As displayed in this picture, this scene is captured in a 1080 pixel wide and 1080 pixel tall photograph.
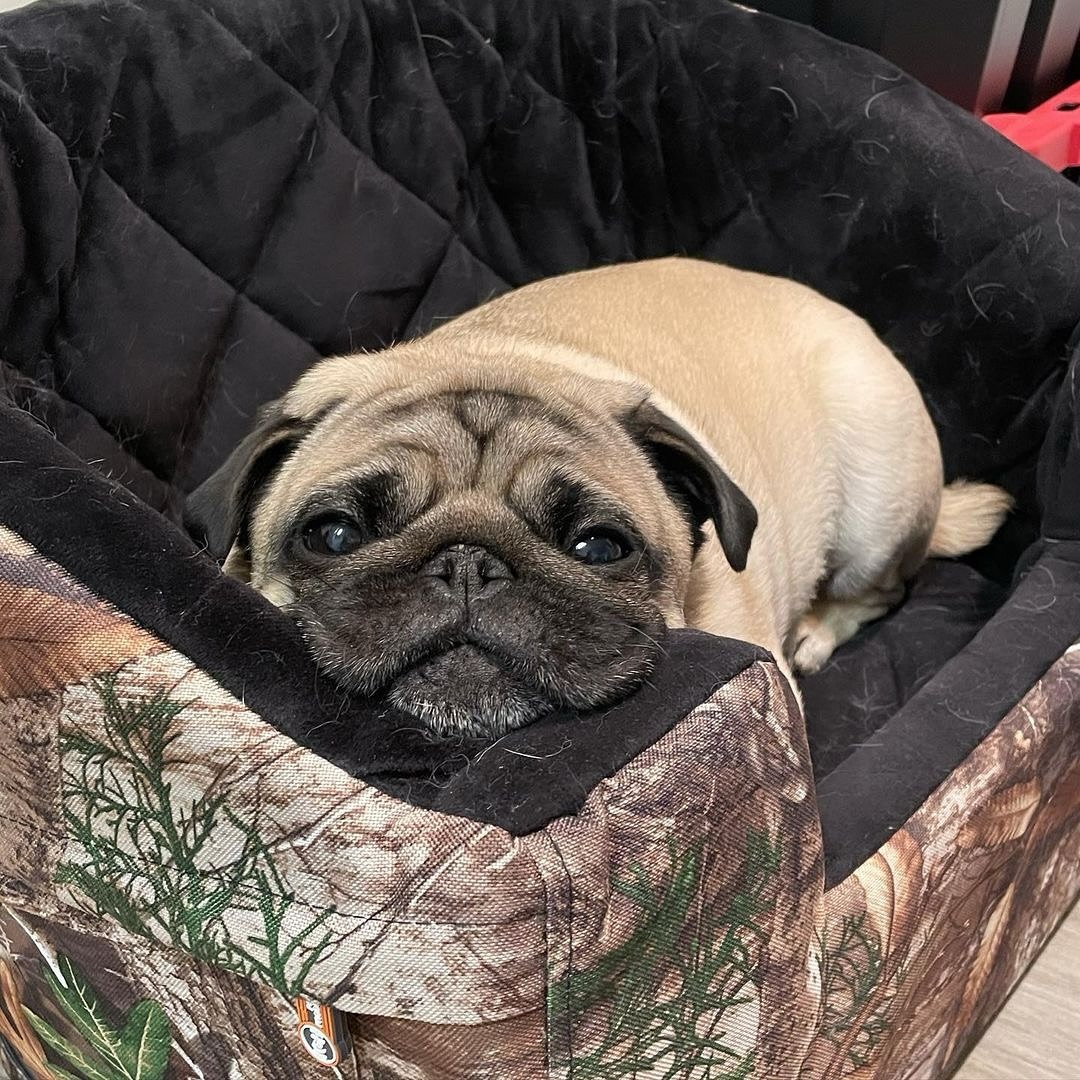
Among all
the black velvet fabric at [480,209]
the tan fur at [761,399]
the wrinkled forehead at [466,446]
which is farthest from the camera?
the black velvet fabric at [480,209]

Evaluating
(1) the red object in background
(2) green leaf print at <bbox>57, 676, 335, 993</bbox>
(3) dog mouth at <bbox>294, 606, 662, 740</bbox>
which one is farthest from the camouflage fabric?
(1) the red object in background

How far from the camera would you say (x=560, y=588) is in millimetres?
1385

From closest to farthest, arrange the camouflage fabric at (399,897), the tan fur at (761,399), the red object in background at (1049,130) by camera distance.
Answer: the camouflage fabric at (399,897), the tan fur at (761,399), the red object in background at (1049,130)

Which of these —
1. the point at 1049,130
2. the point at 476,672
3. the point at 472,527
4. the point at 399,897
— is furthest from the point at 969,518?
the point at 399,897

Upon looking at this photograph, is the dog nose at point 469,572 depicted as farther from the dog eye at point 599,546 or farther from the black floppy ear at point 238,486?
the black floppy ear at point 238,486

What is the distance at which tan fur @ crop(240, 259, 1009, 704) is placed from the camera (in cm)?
182

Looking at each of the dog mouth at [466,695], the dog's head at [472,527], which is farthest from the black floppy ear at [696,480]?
the dog mouth at [466,695]

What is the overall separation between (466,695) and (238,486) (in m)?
0.50

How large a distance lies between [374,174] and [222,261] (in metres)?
0.41

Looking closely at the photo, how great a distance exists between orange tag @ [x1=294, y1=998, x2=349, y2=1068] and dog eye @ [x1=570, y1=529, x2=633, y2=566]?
0.62m

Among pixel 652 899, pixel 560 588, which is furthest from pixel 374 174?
pixel 652 899

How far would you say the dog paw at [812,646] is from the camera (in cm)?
242

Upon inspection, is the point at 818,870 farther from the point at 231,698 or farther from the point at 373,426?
the point at 373,426

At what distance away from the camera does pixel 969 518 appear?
2.50m
